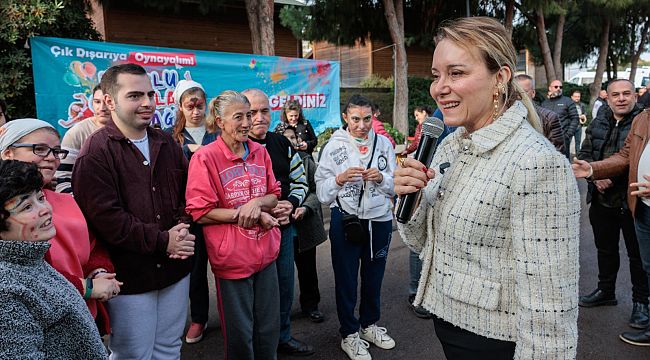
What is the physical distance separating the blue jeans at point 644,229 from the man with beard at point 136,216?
10.7 ft

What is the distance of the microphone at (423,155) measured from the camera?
173 centimetres

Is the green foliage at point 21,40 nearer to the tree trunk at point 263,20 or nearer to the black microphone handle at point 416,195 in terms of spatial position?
the tree trunk at point 263,20

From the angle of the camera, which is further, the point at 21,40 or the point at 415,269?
the point at 21,40

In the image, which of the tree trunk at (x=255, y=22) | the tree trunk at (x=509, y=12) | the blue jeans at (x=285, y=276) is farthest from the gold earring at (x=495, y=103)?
the tree trunk at (x=509, y=12)

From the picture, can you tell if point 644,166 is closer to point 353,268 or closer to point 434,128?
point 353,268

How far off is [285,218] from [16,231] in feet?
5.32

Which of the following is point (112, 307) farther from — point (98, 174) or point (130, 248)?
point (98, 174)

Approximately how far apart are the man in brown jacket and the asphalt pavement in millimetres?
233

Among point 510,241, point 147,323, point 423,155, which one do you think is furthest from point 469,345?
point 147,323

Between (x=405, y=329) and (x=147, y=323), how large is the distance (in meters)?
Result: 2.26

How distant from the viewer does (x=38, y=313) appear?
4.96ft

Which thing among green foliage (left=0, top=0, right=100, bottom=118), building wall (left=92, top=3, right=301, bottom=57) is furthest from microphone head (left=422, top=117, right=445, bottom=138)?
building wall (left=92, top=3, right=301, bottom=57)

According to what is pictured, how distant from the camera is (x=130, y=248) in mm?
2314

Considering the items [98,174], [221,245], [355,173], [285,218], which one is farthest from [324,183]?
[98,174]
